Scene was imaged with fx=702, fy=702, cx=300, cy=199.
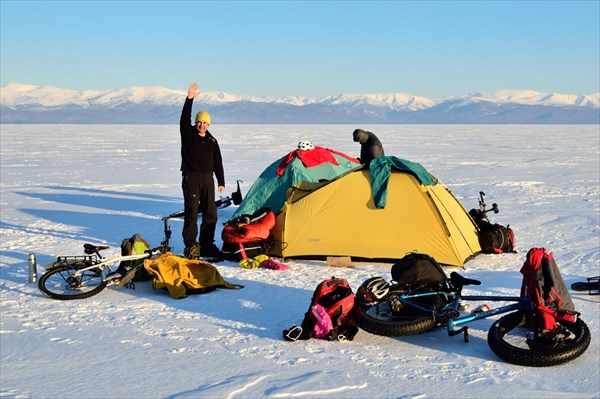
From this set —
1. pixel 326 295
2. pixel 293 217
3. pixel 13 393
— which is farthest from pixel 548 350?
pixel 293 217

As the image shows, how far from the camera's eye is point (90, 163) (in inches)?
1148

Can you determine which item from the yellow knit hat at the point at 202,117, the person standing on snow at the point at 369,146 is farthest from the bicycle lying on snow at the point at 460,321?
the person standing on snow at the point at 369,146

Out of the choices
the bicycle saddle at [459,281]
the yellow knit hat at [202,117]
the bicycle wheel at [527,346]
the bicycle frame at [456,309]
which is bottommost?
the bicycle wheel at [527,346]

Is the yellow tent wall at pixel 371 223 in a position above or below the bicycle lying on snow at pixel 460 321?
above

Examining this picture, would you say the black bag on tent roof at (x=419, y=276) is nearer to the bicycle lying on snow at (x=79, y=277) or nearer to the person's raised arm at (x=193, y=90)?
the bicycle lying on snow at (x=79, y=277)

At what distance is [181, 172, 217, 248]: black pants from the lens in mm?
9445

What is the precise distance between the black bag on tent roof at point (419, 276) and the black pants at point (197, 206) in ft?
12.6

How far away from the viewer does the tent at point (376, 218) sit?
886 centimetres

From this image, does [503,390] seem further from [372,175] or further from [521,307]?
[372,175]

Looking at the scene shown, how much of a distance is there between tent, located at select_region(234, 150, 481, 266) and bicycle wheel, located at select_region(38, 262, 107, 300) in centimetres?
253

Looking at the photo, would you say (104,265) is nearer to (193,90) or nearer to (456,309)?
(193,90)

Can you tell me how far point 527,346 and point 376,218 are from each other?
3.62 metres

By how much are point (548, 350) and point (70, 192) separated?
14790 millimetres

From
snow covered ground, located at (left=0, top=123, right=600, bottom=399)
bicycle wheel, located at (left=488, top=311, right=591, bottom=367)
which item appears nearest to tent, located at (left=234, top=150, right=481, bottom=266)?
snow covered ground, located at (left=0, top=123, right=600, bottom=399)
